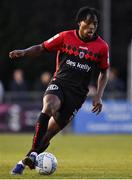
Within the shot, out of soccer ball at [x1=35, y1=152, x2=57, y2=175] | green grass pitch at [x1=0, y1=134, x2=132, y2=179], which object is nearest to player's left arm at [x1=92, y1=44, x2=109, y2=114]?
green grass pitch at [x1=0, y1=134, x2=132, y2=179]

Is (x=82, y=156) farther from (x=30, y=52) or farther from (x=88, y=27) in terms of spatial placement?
(x=88, y=27)

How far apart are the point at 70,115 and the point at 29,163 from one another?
3.69 feet

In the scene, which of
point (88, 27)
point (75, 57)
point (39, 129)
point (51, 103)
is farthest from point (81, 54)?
point (39, 129)

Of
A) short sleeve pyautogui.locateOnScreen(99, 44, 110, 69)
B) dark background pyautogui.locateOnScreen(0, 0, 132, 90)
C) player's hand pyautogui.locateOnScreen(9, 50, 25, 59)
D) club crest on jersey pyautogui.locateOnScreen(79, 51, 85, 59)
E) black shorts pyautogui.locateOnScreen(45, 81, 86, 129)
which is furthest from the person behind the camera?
dark background pyautogui.locateOnScreen(0, 0, 132, 90)

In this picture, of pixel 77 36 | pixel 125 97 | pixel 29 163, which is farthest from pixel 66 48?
pixel 125 97

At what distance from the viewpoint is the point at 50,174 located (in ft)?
40.7

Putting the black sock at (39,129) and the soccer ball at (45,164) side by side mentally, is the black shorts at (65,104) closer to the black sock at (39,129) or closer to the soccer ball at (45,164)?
the black sock at (39,129)

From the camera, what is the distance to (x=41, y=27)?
4350 cm

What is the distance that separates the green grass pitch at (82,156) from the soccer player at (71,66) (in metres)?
0.81

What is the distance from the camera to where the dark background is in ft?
131

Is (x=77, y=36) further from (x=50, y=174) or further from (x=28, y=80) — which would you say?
(x=28, y=80)

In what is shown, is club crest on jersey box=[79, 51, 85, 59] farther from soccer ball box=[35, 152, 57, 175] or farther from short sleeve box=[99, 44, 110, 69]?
soccer ball box=[35, 152, 57, 175]

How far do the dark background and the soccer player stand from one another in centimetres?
2629

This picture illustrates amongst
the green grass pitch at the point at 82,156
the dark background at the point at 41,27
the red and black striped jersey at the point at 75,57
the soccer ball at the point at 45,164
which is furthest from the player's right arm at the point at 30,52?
the dark background at the point at 41,27
